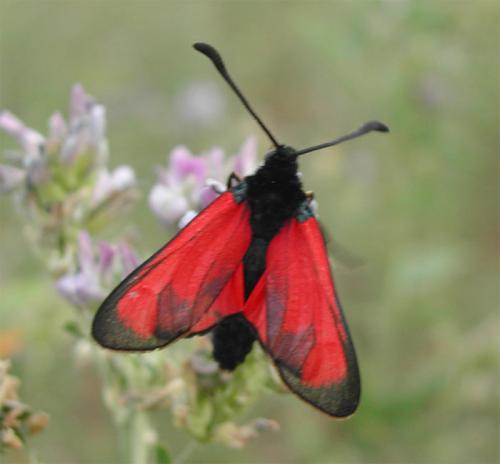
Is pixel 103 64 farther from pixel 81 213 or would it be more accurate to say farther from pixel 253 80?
pixel 81 213

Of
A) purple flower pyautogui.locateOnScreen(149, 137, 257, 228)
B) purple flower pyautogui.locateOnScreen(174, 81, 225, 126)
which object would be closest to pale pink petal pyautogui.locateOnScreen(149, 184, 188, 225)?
purple flower pyautogui.locateOnScreen(149, 137, 257, 228)

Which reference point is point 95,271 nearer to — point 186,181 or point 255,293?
point 186,181

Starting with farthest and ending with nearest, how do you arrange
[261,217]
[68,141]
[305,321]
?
[68,141] < [261,217] < [305,321]

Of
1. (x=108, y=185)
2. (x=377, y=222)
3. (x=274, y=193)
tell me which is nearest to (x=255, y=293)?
(x=274, y=193)

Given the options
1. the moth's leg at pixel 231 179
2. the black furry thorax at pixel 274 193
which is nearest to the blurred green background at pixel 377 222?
the moth's leg at pixel 231 179

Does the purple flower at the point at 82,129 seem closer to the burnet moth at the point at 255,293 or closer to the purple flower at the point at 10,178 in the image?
the purple flower at the point at 10,178

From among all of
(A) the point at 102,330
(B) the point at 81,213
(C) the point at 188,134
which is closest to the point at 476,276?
(C) the point at 188,134
